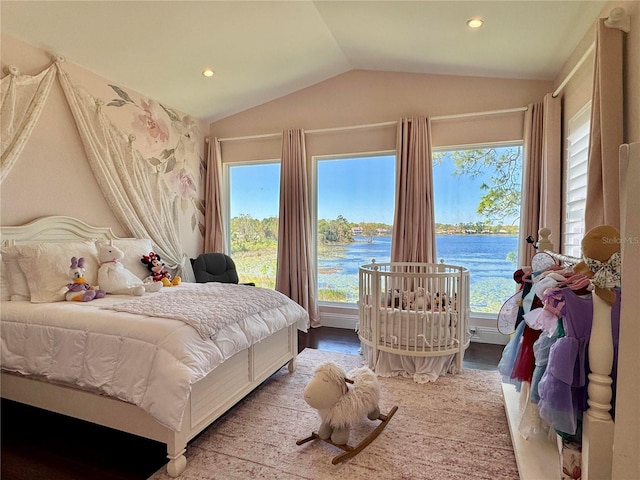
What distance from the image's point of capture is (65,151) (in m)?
2.87

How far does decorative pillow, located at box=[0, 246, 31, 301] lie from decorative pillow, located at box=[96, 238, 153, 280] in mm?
635

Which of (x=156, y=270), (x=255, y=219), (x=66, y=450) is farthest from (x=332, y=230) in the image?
(x=66, y=450)

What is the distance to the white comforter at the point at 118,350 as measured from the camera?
1.57m

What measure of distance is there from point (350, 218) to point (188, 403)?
2867 mm

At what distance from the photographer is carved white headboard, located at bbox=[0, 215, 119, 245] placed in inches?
95.0

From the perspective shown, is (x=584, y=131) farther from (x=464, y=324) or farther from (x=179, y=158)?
(x=179, y=158)

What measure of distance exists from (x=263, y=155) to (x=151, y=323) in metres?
3.08

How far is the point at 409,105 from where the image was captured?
145 inches

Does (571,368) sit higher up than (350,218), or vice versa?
(350,218)

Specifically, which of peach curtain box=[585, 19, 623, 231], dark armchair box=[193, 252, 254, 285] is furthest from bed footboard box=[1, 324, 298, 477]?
peach curtain box=[585, 19, 623, 231]

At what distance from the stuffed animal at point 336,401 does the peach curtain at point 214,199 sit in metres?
3.04

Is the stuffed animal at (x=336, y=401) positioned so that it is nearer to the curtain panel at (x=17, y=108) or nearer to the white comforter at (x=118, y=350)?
the white comforter at (x=118, y=350)

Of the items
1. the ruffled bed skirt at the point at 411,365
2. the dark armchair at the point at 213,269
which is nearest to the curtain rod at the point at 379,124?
the dark armchair at the point at 213,269

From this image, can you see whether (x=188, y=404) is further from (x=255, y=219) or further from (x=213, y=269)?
(x=255, y=219)
